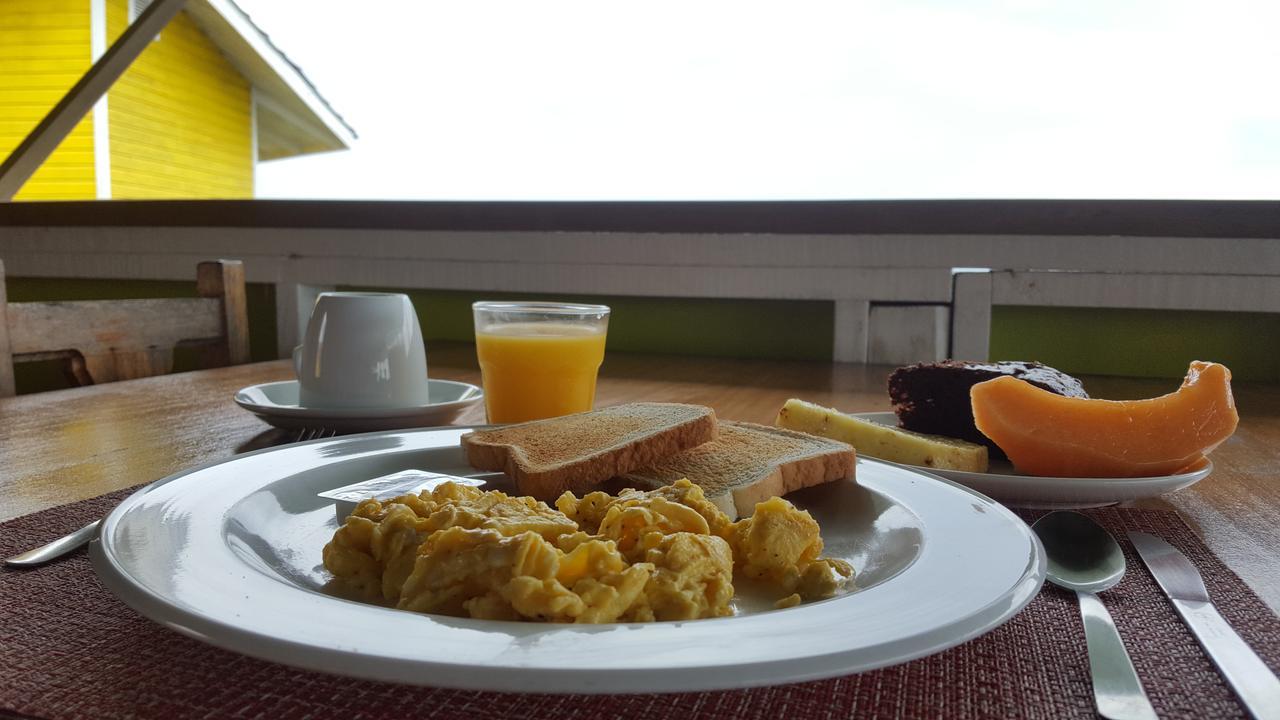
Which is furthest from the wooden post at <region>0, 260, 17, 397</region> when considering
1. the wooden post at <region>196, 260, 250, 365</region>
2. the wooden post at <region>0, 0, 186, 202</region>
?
the wooden post at <region>0, 0, 186, 202</region>

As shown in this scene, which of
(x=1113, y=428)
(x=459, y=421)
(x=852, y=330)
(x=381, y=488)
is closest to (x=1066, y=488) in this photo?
(x=1113, y=428)

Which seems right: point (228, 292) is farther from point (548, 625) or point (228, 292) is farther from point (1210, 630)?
point (1210, 630)

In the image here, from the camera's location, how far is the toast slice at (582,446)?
0.73 meters

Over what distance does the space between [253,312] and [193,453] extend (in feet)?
7.18

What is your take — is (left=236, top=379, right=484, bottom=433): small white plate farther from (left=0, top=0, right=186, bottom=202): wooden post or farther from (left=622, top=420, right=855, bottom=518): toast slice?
(left=0, top=0, right=186, bottom=202): wooden post

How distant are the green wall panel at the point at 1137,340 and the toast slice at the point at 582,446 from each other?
5.63 feet

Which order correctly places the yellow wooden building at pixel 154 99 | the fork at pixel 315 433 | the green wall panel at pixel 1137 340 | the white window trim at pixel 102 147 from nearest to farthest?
the fork at pixel 315 433, the green wall panel at pixel 1137 340, the yellow wooden building at pixel 154 99, the white window trim at pixel 102 147

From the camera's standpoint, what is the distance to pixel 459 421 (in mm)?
1215

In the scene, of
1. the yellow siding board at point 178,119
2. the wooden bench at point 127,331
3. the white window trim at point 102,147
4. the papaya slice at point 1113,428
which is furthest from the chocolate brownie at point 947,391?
the white window trim at point 102,147

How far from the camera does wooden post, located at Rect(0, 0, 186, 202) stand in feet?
12.0

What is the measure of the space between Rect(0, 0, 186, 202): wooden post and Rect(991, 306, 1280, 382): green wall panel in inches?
151

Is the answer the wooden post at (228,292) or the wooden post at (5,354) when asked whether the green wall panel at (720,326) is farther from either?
the wooden post at (5,354)

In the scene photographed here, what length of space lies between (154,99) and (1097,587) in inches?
210

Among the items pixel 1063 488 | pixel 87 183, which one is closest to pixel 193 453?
pixel 1063 488
